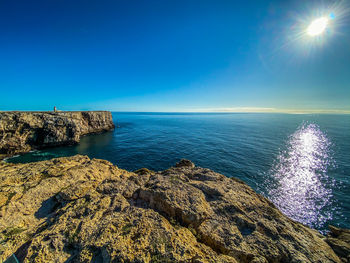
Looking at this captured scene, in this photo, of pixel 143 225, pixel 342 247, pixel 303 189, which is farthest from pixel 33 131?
pixel 303 189

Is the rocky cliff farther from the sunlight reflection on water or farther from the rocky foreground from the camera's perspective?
the sunlight reflection on water

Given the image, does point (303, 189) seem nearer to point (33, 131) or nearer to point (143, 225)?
point (143, 225)

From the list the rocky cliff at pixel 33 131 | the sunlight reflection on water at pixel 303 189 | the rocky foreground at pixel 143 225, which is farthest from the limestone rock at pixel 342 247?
the rocky cliff at pixel 33 131

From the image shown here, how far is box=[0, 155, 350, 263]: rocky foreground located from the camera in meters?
3.70

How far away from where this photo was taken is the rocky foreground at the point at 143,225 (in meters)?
3.70

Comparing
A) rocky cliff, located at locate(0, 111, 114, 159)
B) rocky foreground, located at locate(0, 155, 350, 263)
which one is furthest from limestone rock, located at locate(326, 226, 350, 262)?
rocky cliff, located at locate(0, 111, 114, 159)

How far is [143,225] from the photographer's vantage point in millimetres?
A: 4438

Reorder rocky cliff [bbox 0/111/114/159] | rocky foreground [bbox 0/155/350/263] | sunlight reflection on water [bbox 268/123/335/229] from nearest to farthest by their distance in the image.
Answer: rocky foreground [bbox 0/155/350/263]
sunlight reflection on water [bbox 268/123/335/229]
rocky cliff [bbox 0/111/114/159]

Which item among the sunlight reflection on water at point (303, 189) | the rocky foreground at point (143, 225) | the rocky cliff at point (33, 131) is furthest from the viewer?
the rocky cliff at point (33, 131)

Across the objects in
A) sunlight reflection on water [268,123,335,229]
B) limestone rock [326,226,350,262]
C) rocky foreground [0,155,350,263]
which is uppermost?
rocky foreground [0,155,350,263]

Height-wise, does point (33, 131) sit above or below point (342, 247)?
above

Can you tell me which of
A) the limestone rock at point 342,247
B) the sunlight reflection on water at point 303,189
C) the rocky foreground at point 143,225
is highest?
the rocky foreground at point 143,225

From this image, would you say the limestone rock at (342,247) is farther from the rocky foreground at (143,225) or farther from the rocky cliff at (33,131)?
the rocky cliff at (33,131)

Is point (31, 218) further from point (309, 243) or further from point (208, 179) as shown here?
point (309, 243)
